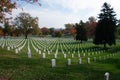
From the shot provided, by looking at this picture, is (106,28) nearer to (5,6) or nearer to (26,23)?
(5,6)

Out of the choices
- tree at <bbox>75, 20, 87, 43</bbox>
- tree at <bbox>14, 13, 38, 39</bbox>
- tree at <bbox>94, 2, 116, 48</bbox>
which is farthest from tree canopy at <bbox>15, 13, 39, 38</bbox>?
tree at <bbox>94, 2, 116, 48</bbox>

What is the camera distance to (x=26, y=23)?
14262cm

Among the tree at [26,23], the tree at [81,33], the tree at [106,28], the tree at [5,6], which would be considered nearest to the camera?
the tree at [5,6]

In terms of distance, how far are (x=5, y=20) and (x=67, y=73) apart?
23.6 feet

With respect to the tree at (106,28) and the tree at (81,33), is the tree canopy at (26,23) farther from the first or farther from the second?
the tree at (106,28)

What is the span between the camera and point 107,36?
66.8 metres

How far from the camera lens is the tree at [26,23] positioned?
14200cm

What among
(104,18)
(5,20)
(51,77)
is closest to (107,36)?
(104,18)

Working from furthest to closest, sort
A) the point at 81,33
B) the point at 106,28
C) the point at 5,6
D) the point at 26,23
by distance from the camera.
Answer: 1. the point at 26,23
2. the point at 81,33
3. the point at 106,28
4. the point at 5,6

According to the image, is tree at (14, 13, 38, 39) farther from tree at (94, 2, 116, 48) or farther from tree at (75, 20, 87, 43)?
tree at (94, 2, 116, 48)

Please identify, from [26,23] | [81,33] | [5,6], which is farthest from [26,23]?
[5,6]

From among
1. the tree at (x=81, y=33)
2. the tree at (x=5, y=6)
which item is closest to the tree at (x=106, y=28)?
the tree at (x=81, y=33)

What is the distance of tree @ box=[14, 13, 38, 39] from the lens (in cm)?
14200

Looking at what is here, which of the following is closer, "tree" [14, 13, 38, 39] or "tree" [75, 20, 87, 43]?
"tree" [75, 20, 87, 43]
